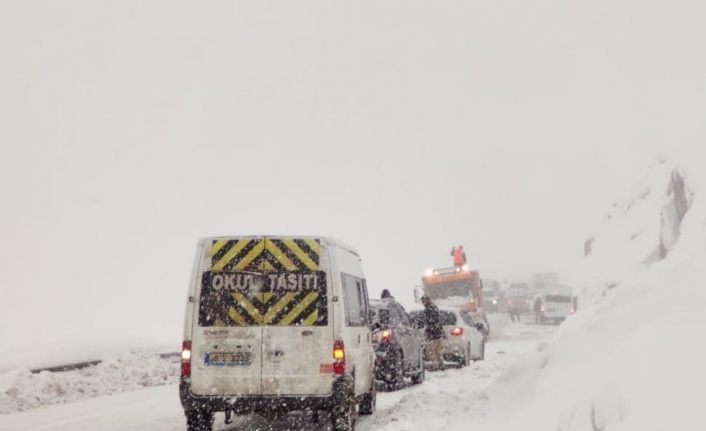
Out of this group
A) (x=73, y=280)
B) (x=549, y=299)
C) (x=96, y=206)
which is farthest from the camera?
(x=96, y=206)

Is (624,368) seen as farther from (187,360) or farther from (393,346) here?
(393,346)

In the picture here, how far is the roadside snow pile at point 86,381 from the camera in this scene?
12.1 meters

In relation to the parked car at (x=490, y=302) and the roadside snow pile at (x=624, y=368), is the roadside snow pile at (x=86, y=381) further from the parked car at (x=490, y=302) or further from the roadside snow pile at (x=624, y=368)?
the parked car at (x=490, y=302)

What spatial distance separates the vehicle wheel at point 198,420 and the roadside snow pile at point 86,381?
13.8ft

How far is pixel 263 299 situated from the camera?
28.8 feet

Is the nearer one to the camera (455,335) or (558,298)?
(455,335)

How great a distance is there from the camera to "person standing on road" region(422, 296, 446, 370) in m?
19.0

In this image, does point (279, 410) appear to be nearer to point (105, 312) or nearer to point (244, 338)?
point (244, 338)

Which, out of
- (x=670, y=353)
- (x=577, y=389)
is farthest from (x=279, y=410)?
(x=670, y=353)

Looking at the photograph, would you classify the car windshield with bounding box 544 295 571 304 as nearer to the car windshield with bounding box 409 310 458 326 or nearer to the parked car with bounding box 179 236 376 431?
the car windshield with bounding box 409 310 458 326

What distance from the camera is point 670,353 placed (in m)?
6.01

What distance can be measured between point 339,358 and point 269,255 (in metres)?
1.41

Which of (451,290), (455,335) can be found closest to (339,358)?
(455,335)

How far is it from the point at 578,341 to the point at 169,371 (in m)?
10.6
